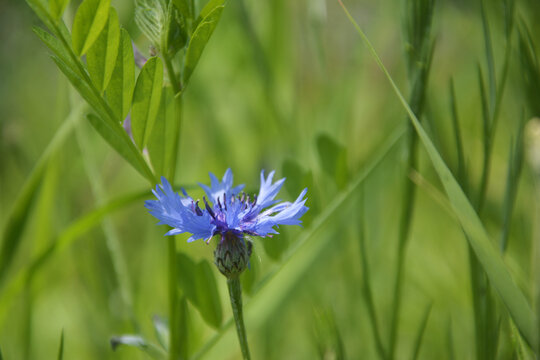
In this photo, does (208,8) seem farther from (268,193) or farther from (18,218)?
(18,218)

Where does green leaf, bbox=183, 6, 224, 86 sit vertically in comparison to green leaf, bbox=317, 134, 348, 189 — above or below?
above

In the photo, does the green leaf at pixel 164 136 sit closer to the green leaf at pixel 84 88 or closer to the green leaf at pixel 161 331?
the green leaf at pixel 84 88

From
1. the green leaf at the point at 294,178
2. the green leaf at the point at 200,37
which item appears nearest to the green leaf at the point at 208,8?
the green leaf at the point at 200,37


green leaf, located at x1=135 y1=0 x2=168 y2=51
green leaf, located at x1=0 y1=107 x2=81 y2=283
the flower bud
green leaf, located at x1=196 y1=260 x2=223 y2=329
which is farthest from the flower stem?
green leaf, located at x1=0 y1=107 x2=81 y2=283

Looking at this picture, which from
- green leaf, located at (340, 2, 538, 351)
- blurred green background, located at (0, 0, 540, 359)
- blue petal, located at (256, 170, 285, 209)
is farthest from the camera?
blurred green background, located at (0, 0, 540, 359)

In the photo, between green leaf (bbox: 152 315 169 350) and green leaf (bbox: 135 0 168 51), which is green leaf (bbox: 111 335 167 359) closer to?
green leaf (bbox: 152 315 169 350)

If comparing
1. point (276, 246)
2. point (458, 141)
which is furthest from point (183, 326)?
point (458, 141)

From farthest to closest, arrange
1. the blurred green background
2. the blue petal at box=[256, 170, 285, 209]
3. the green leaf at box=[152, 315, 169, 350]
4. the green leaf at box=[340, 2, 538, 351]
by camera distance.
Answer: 1. the blurred green background
2. the green leaf at box=[152, 315, 169, 350]
3. the blue petal at box=[256, 170, 285, 209]
4. the green leaf at box=[340, 2, 538, 351]

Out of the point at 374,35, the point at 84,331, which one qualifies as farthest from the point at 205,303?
the point at 374,35

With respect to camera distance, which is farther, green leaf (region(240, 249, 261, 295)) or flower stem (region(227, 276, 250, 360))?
green leaf (region(240, 249, 261, 295))
